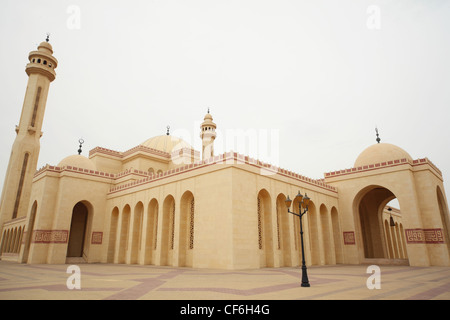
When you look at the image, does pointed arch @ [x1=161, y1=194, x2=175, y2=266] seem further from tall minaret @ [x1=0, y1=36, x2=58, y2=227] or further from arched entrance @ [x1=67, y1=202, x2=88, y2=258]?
tall minaret @ [x1=0, y1=36, x2=58, y2=227]

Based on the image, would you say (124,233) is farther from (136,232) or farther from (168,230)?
(168,230)

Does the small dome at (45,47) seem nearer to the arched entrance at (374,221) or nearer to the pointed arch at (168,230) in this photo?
the pointed arch at (168,230)

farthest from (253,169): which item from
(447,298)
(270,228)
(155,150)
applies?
(155,150)

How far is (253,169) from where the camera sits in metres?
16.9

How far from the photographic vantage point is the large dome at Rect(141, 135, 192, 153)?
105ft

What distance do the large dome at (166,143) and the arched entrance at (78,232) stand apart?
964 centimetres

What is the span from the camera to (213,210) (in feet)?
51.6

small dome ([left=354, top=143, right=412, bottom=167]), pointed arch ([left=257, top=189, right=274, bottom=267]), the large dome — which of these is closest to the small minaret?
the large dome

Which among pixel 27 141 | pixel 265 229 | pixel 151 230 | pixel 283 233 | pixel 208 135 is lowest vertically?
pixel 283 233

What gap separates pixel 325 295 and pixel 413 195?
16.7 metres

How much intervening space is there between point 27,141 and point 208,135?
60.1 feet

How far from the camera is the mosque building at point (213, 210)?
15.9 metres

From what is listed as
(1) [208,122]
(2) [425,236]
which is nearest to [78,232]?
(1) [208,122]
